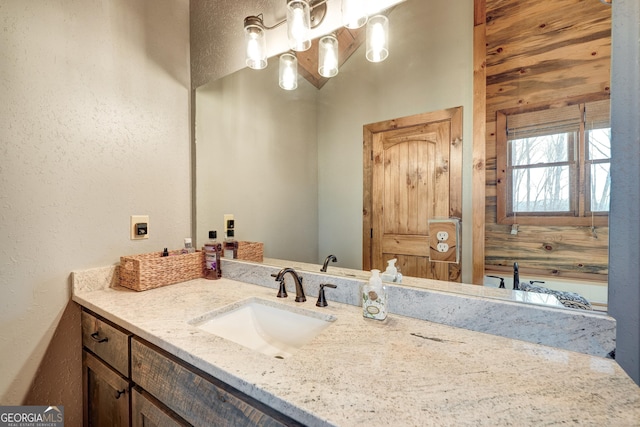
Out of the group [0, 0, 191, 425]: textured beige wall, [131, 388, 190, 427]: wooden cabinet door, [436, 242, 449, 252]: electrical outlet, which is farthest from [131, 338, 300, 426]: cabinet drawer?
[436, 242, 449, 252]: electrical outlet

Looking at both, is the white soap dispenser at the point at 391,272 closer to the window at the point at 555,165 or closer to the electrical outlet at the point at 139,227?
the window at the point at 555,165

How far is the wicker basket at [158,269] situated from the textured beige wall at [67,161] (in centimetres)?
10

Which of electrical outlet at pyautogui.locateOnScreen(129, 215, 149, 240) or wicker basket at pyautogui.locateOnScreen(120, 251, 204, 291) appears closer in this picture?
wicker basket at pyautogui.locateOnScreen(120, 251, 204, 291)

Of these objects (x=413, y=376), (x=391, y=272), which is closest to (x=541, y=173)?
(x=391, y=272)

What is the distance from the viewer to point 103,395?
991mm

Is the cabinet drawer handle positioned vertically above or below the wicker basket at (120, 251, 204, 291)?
below

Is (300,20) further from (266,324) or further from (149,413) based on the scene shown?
(149,413)

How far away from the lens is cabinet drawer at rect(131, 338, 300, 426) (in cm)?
56

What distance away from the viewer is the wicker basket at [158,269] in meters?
1.14

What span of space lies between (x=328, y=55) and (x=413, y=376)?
3.85ft

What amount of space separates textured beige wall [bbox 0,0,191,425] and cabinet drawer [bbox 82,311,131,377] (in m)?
0.11

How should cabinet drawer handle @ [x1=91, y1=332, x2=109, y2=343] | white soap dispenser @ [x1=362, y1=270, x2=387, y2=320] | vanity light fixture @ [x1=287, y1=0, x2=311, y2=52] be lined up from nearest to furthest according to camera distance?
1. white soap dispenser @ [x1=362, y1=270, x2=387, y2=320]
2. cabinet drawer handle @ [x1=91, y1=332, x2=109, y2=343]
3. vanity light fixture @ [x1=287, y1=0, x2=311, y2=52]

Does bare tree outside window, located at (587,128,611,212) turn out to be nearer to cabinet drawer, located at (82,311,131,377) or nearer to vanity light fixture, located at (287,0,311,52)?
vanity light fixture, located at (287,0,311,52)

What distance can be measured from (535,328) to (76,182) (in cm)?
168
